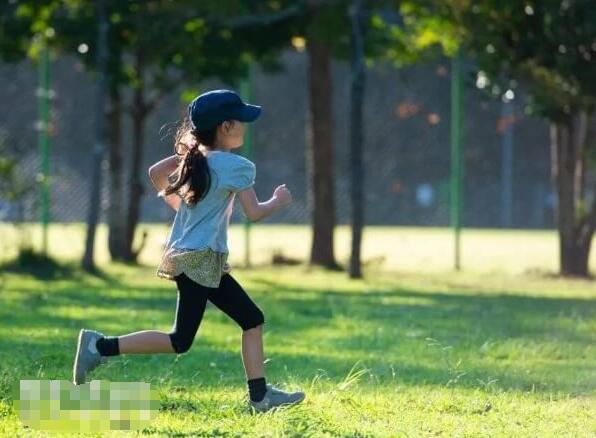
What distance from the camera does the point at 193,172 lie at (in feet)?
19.0

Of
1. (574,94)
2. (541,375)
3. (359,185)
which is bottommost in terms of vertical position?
(541,375)

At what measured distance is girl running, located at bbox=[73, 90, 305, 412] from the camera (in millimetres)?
5820

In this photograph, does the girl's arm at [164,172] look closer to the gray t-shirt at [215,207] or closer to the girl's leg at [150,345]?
the gray t-shirt at [215,207]

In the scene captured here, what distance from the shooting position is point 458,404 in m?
6.21

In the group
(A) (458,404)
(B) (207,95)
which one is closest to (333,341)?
(A) (458,404)

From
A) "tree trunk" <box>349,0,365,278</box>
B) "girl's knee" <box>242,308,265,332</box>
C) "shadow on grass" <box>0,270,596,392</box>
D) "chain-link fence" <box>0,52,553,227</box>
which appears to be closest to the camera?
"girl's knee" <box>242,308,265,332</box>

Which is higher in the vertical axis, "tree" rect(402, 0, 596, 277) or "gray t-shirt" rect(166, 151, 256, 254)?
"tree" rect(402, 0, 596, 277)

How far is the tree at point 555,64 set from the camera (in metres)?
12.8

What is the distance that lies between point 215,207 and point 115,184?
10.9 metres

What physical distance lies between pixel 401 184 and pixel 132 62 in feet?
35.1

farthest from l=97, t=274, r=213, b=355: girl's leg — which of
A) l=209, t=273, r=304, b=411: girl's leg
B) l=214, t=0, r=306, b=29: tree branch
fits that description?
l=214, t=0, r=306, b=29: tree branch

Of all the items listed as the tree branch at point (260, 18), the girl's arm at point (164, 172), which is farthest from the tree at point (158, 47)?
the girl's arm at point (164, 172)

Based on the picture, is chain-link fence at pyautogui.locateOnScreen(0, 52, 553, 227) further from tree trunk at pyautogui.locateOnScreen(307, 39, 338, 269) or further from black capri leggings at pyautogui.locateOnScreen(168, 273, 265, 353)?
black capri leggings at pyautogui.locateOnScreen(168, 273, 265, 353)

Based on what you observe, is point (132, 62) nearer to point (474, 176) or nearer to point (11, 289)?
point (11, 289)
